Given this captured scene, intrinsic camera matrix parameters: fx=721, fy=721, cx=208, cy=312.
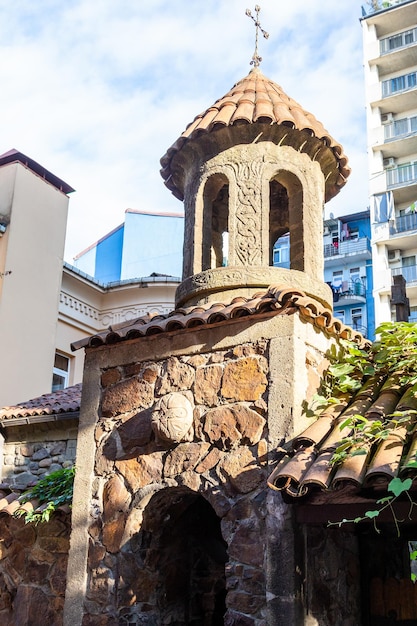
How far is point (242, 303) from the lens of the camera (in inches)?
219

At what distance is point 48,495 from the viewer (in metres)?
6.67

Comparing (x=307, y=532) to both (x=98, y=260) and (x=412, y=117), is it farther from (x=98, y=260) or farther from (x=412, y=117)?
(x=412, y=117)

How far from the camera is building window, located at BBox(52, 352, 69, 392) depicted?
14.0m

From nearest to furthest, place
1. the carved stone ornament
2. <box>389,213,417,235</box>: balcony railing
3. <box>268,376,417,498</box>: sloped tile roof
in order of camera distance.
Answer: <box>268,376,417,498</box>: sloped tile roof → the carved stone ornament → <box>389,213,417,235</box>: balcony railing

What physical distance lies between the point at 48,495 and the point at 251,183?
3.44 meters

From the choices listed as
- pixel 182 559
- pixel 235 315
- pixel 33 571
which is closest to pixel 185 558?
pixel 182 559

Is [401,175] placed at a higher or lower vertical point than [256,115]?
higher

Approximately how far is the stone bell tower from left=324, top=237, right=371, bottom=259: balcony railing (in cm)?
2569

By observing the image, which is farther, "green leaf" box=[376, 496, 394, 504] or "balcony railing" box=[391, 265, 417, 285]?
"balcony railing" box=[391, 265, 417, 285]

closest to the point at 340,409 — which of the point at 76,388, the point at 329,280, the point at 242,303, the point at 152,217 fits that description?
the point at 242,303

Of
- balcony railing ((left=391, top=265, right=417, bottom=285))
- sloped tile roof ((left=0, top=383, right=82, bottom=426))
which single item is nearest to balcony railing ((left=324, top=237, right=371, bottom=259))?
balcony railing ((left=391, top=265, right=417, bottom=285))

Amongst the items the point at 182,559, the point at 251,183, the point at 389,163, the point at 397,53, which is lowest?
the point at 182,559

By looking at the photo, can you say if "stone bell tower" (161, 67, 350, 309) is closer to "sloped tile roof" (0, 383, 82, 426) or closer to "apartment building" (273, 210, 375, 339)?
"sloped tile roof" (0, 383, 82, 426)

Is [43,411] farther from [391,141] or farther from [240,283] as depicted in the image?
[391,141]
